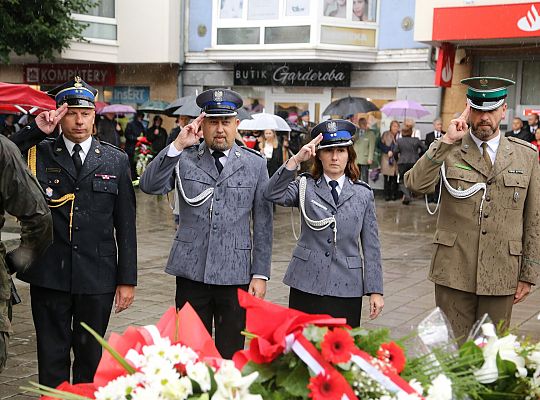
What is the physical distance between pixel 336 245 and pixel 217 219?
2.39 feet

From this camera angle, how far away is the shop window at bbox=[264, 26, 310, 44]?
21.4m

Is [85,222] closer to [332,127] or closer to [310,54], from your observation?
[332,127]

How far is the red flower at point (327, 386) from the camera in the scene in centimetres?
184

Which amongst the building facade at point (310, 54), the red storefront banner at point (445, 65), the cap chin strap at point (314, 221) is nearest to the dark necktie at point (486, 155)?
the cap chin strap at point (314, 221)

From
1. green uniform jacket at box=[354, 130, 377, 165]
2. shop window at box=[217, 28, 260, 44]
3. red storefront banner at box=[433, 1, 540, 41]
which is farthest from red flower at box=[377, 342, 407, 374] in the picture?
shop window at box=[217, 28, 260, 44]

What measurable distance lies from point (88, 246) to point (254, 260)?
973 mm

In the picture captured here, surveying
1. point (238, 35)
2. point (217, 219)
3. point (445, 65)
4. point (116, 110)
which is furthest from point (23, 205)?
point (238, 35)

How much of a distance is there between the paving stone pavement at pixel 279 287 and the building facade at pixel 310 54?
19.5 feet

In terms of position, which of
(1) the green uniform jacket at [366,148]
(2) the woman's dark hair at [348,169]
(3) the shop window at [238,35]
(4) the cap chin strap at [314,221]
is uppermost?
(3) the shop window at [238,35]

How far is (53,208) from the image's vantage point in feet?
14.7

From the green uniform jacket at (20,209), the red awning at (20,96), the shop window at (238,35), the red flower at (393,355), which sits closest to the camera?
the red flower at (393,355)

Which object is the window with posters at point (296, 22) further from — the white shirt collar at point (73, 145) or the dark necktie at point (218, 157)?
the white shirt collar at point (73, 145)

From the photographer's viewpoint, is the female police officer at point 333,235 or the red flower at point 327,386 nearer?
the red flower at point 327,386

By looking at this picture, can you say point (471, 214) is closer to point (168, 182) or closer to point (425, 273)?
point (168, 182)
